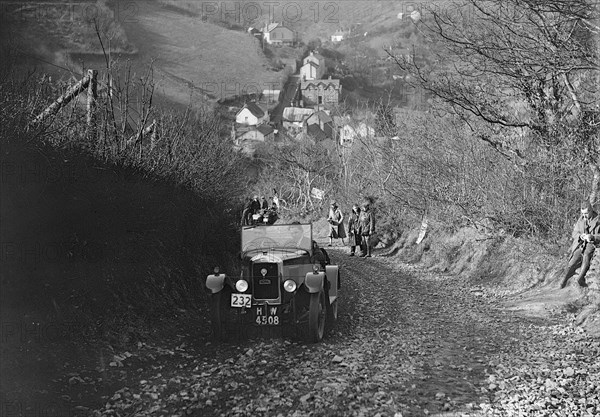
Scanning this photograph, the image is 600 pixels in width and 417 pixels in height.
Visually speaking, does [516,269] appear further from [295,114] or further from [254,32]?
[254,32]

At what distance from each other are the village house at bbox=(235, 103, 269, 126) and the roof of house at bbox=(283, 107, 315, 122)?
368cm

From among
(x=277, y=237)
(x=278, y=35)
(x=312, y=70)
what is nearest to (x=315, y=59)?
(x=312, y=70)

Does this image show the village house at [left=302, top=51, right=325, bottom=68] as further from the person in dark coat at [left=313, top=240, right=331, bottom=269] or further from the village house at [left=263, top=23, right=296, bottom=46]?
the person in dark coat at [left=313, top=240, right=331, bottom=269]

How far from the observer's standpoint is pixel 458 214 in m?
18.7

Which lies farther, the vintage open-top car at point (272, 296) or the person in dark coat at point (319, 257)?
the person in dark coat at point (319, 257)

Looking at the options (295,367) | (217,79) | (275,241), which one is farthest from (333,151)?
(295,367)

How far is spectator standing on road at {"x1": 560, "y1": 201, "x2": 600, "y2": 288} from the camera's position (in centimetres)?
1111

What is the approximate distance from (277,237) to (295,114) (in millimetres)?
62227

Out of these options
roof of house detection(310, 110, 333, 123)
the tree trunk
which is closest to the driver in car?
the tree trunk

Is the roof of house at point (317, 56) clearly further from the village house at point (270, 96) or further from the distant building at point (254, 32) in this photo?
the village house at point (270, 96)

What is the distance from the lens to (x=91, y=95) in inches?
453

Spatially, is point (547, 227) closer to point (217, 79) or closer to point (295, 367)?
point (295, 367)

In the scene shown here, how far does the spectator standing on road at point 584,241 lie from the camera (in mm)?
11109

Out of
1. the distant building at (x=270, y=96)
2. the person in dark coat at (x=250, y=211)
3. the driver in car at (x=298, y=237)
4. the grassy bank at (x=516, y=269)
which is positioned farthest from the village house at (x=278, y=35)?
the driver in car at (x=298, y=237)
